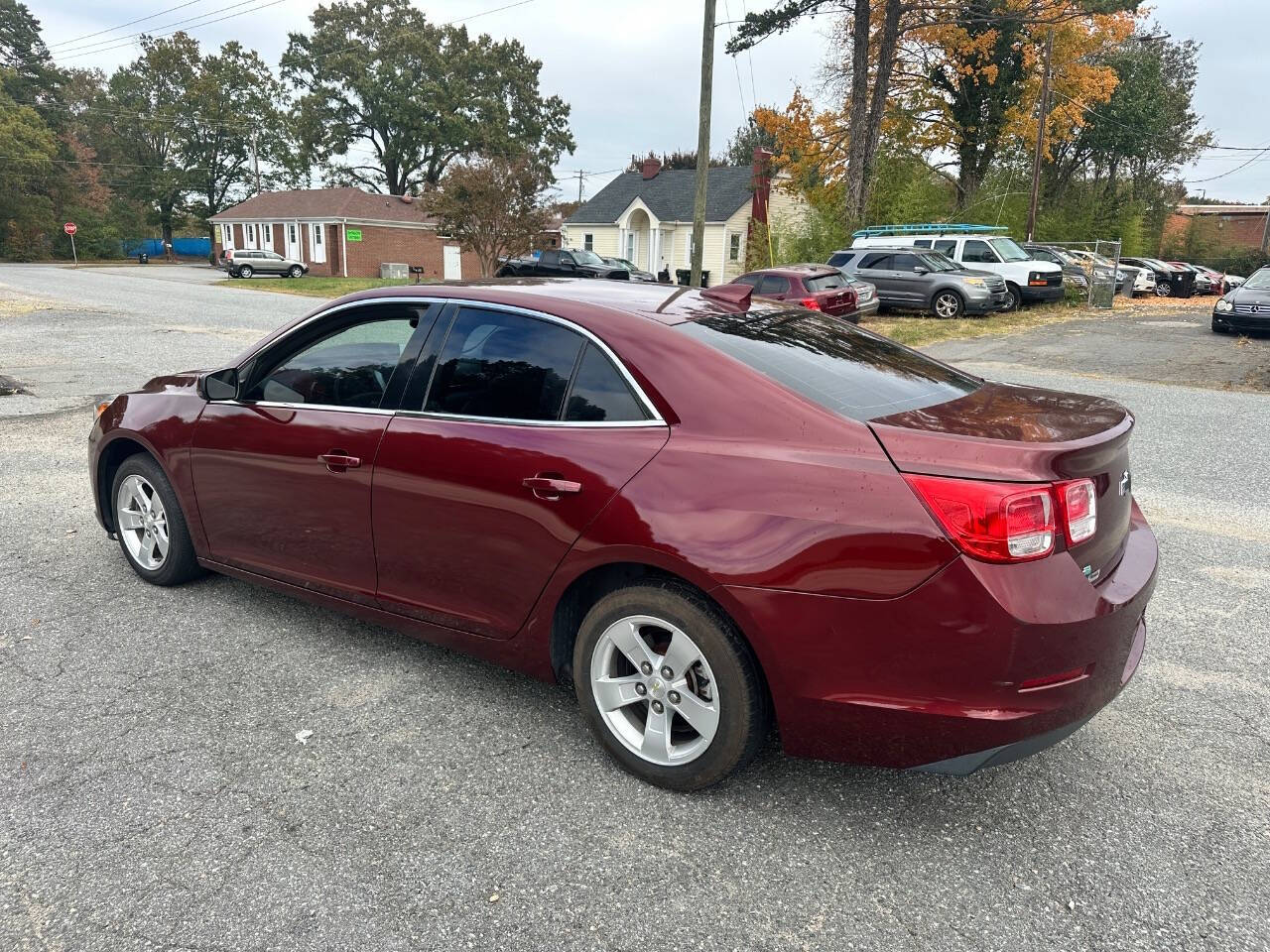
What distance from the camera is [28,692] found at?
3.38m

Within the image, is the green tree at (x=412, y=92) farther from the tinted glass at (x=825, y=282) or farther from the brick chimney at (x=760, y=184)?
the tinted glass at (x=825, y=282)

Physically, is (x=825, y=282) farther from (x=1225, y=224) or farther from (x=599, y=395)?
(x=1225, y=224)

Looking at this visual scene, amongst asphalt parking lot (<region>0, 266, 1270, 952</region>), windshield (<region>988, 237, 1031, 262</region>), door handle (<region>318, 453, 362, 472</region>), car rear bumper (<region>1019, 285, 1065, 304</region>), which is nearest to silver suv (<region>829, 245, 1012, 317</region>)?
car rear bumper (<region>1019, 285, 1065, 304</region>)

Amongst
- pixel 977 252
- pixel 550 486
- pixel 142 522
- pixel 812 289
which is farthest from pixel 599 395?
pixel 977 252

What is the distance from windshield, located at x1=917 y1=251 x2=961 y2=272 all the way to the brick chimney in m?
15.2

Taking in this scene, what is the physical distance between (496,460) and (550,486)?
0.26 meters

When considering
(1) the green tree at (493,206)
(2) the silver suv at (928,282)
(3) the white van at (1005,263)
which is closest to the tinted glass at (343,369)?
(2) the silver suv at (928,282)

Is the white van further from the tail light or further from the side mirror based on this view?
the tail light

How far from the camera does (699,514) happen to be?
2584 millimetres

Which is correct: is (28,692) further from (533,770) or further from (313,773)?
(533,770)

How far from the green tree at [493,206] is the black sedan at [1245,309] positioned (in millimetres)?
22232

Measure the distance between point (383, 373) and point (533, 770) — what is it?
1.64 meters

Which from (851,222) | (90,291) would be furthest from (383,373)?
(90,291)

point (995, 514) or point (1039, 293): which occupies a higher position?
point (1039, 293)
